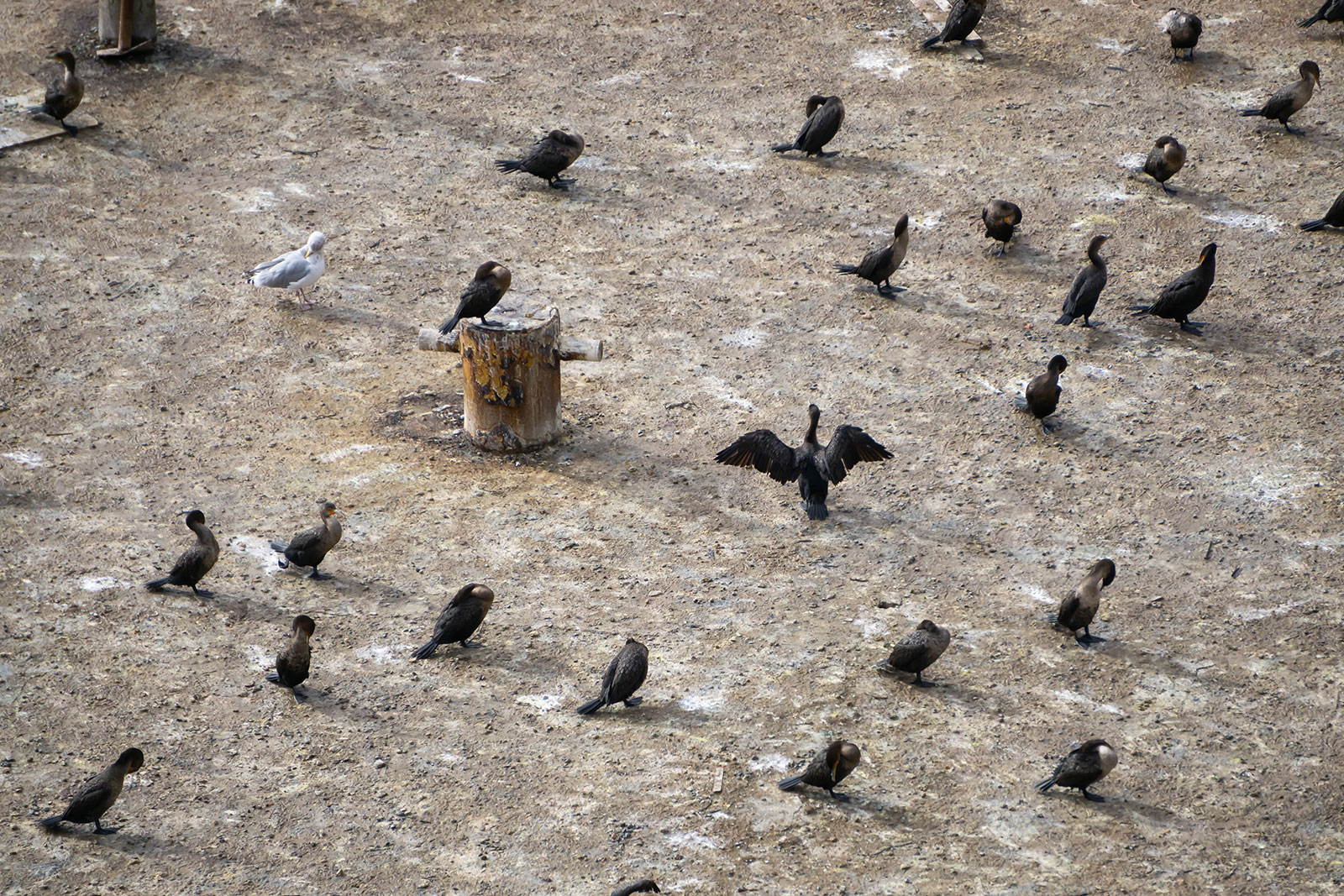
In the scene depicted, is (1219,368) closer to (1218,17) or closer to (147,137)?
(1218,17)

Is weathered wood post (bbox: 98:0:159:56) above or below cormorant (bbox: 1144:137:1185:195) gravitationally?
below

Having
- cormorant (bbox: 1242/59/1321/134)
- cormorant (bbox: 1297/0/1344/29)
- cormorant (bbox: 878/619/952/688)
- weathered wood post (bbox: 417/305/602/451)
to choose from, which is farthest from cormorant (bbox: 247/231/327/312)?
cormorant (bbox: 1297/0/1344/29)

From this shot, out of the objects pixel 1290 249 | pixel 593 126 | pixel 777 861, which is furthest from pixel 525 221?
pixel 777 861

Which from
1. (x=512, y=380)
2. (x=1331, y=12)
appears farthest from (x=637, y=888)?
(x=1331, y=12)

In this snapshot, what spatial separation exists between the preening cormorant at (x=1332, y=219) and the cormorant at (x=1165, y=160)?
1328 millimetres

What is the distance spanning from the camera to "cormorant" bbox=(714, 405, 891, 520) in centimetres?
986

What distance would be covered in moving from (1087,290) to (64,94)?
1070 centimetres

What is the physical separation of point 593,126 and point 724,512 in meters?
6.83

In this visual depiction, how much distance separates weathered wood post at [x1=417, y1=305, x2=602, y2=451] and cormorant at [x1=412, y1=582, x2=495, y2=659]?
8.39 feet

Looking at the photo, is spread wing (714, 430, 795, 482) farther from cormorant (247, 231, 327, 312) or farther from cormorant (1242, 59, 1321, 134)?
cormorant (1242, 59, 1321, 134)

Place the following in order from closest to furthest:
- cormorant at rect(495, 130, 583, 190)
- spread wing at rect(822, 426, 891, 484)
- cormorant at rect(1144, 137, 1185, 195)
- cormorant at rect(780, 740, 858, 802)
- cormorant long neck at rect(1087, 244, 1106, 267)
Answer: cormorant at rect(780, 740, 858, 802) → spread wing at rect(822, 426, 891, 484) → cormorant long neck at rect(1087, 244, 1106, 267) → cormorant at rect(1144, 137, 1185, 195) → cormorant at rect(495, 130, 583, 190)

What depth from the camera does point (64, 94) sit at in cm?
1440

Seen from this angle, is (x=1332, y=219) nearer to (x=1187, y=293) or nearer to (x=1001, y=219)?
(x=1187, y=293)

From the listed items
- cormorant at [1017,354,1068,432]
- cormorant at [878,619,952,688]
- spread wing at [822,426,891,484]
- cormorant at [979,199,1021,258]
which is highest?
cormorant at [979,199,1021,258]
